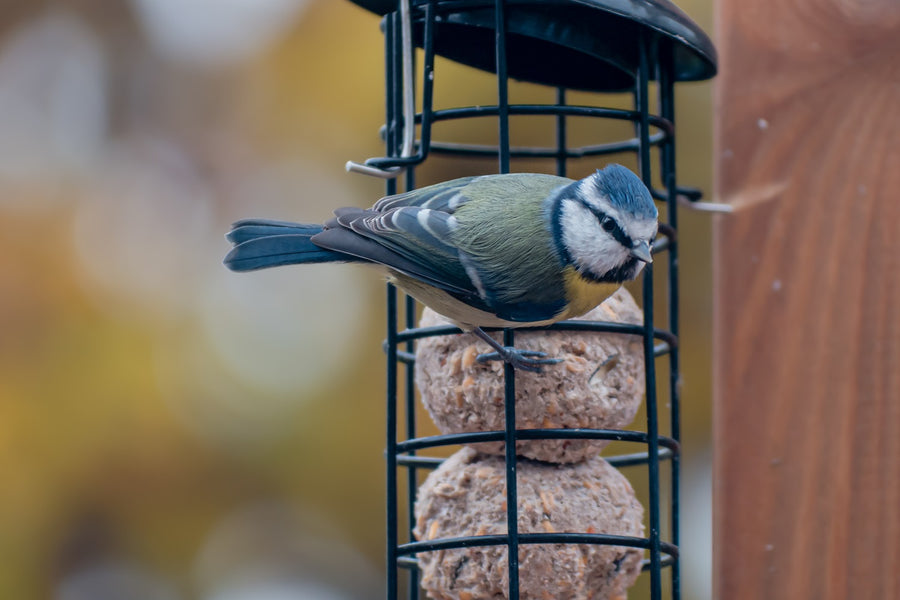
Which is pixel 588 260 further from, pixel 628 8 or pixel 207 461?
pixel 207 461

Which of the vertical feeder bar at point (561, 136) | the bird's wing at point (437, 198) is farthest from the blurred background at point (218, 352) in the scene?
the bird's wing at point (437, 198)

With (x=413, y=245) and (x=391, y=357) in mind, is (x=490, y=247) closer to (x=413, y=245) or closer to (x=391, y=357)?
(x=413, y=245)

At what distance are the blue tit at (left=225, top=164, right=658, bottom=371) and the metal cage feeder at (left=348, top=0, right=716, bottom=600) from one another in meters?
0.07

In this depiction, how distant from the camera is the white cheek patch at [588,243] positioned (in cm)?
217

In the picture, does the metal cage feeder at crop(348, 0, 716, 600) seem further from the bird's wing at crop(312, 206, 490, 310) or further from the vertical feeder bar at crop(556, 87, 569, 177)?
the bird's wing at crop(312, 206, 490, 310)

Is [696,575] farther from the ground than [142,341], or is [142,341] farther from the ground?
[142,341]

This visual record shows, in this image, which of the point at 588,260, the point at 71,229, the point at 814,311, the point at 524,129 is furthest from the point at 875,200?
the point at 71,229

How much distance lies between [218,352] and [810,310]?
208 cm

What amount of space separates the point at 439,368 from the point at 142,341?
157cm

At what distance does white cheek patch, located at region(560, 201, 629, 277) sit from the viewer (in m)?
2.17

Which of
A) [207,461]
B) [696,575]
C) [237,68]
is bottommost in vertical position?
[696,575]

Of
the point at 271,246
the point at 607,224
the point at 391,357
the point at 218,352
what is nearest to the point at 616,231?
the point at 607,224

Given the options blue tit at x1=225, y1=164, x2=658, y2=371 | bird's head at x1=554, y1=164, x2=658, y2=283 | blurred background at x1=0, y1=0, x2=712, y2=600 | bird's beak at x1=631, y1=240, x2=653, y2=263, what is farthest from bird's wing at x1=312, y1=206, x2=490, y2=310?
blurred background at x1=0, y1=0, x2=712, y2=600

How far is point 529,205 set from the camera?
224 centimetres
